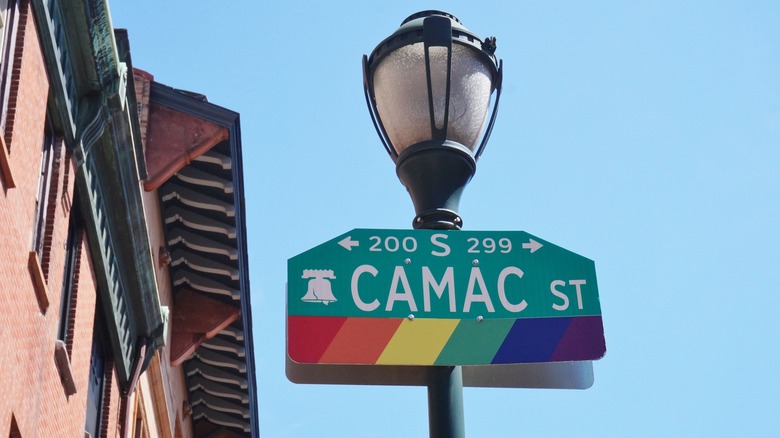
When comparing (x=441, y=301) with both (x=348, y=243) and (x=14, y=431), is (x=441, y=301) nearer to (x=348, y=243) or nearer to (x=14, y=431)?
(x=348, y=243)

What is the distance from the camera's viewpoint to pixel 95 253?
43.7 feet

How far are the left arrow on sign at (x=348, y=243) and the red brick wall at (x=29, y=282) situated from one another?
5.06 meters

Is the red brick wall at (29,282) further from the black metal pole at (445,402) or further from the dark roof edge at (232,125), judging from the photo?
the black metal pole at (445,402)

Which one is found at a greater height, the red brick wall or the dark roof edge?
the dark roof edge

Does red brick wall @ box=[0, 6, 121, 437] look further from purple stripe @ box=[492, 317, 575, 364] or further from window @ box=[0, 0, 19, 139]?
purple stripe @ box=[492, 317, 575, 364]

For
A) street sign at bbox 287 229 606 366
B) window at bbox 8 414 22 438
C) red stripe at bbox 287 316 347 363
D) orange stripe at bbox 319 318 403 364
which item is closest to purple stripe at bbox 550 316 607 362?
street sign at bbox 287 229 606 366

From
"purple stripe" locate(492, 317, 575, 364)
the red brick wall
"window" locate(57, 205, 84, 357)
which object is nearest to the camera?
"purple stripe" locate(492, 317, 575, 364)

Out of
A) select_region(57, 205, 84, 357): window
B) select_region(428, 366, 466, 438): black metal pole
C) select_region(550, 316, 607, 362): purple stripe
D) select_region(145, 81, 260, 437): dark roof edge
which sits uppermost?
select_region(145, 81, 260, 437): dark roof edge

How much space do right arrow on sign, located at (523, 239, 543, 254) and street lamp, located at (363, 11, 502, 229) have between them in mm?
346

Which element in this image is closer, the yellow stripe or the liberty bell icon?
the yellow stripe

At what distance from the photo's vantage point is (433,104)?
17.9ft

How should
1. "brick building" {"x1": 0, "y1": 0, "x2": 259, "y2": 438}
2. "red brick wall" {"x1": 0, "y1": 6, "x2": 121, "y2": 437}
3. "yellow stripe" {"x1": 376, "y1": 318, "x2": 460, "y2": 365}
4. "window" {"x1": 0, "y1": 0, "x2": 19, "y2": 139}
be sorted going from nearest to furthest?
"yellow stripe" {"x1": 376, "y1": 318, "x2": 460, "y2": 365}, "window" {"x1": 0, "y1": 0, "x2": 19, "y2": 139}, "red brick wall" {"x1": 0, "y1": 6, "x2": 121, "y2": 437}, "brick building" {"x1": 0, "y1": 0, "x2": 259, "y2": 438}

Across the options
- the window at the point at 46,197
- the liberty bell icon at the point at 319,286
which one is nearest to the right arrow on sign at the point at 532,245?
the liberty bell icon at the point at 319,286

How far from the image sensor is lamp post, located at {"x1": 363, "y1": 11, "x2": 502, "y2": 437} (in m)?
5.30
